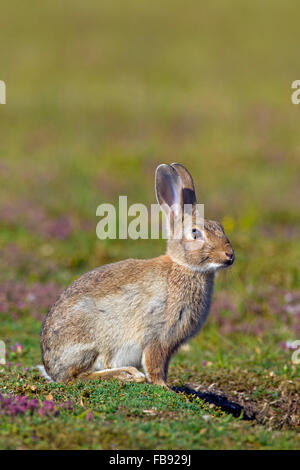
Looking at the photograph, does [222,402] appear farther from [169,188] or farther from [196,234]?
[169,188]

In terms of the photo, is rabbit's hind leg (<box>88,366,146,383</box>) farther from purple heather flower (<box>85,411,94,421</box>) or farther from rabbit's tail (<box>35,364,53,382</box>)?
purple heather flower (<box>85,411,94,421</box>)

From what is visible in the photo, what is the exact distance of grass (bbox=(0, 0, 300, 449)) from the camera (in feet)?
18.9

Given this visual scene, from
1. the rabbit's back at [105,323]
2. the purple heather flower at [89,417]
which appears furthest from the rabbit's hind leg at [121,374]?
the purple heather flower at [89,417]

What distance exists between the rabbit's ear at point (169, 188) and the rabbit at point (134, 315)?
405mm

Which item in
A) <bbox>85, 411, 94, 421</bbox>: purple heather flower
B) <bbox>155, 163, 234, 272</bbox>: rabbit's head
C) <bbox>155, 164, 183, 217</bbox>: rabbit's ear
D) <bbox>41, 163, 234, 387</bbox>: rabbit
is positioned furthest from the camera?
<bbox>155, 164, 183, 217</bbox>: rabbit's ear

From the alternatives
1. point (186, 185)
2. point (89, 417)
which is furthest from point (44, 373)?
point (186, 185)

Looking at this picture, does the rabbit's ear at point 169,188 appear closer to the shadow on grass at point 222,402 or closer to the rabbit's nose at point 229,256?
the rabbit's nose at point 229,256

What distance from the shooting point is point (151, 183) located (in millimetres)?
17172

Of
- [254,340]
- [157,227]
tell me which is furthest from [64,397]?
[157,227]

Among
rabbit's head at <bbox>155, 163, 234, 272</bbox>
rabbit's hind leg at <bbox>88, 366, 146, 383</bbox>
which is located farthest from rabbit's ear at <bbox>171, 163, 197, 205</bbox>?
rabbit's hind leg at <bbox>88, 366, 146, 383</bbox>

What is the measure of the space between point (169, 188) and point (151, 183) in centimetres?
962

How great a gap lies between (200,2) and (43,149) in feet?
84.1

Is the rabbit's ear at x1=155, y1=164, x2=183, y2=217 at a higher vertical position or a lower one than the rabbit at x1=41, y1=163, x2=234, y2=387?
higher

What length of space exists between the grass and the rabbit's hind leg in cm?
19
